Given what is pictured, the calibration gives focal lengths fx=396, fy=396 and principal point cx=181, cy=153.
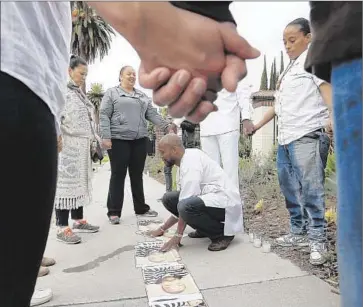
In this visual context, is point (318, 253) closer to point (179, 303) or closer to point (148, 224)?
point (179, 303)

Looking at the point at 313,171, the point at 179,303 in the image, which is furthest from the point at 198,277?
the point at 313,171

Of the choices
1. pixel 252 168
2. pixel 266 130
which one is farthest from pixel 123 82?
pixel 266 130

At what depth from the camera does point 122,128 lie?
371 centimetres

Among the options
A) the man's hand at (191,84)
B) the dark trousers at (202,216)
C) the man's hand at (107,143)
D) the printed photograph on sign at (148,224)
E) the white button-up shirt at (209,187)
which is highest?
the man's hand at (191,84)

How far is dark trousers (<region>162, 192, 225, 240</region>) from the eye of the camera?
2764mm

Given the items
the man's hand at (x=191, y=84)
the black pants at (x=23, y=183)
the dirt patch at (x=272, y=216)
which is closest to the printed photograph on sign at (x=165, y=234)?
the dirt patch at (x=272, y=216)

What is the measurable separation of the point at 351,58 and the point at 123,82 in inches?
127

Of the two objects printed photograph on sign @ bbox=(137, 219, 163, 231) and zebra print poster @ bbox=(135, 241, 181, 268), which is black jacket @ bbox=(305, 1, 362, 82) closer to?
zebra print poster @ bbox=(135, 241, 181, 268)

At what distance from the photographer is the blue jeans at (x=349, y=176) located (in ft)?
2.27

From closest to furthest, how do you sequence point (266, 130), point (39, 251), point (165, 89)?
point (165, 89) < point (39, 251) < point (266, 130)

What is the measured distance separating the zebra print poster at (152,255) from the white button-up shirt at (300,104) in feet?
3.56

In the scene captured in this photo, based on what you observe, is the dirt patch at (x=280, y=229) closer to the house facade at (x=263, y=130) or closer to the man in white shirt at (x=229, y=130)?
the man in white shirt at (x=229, y=130)

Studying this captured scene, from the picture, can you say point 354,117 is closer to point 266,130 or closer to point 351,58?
point 351,58

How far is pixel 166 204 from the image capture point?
3209 mm
